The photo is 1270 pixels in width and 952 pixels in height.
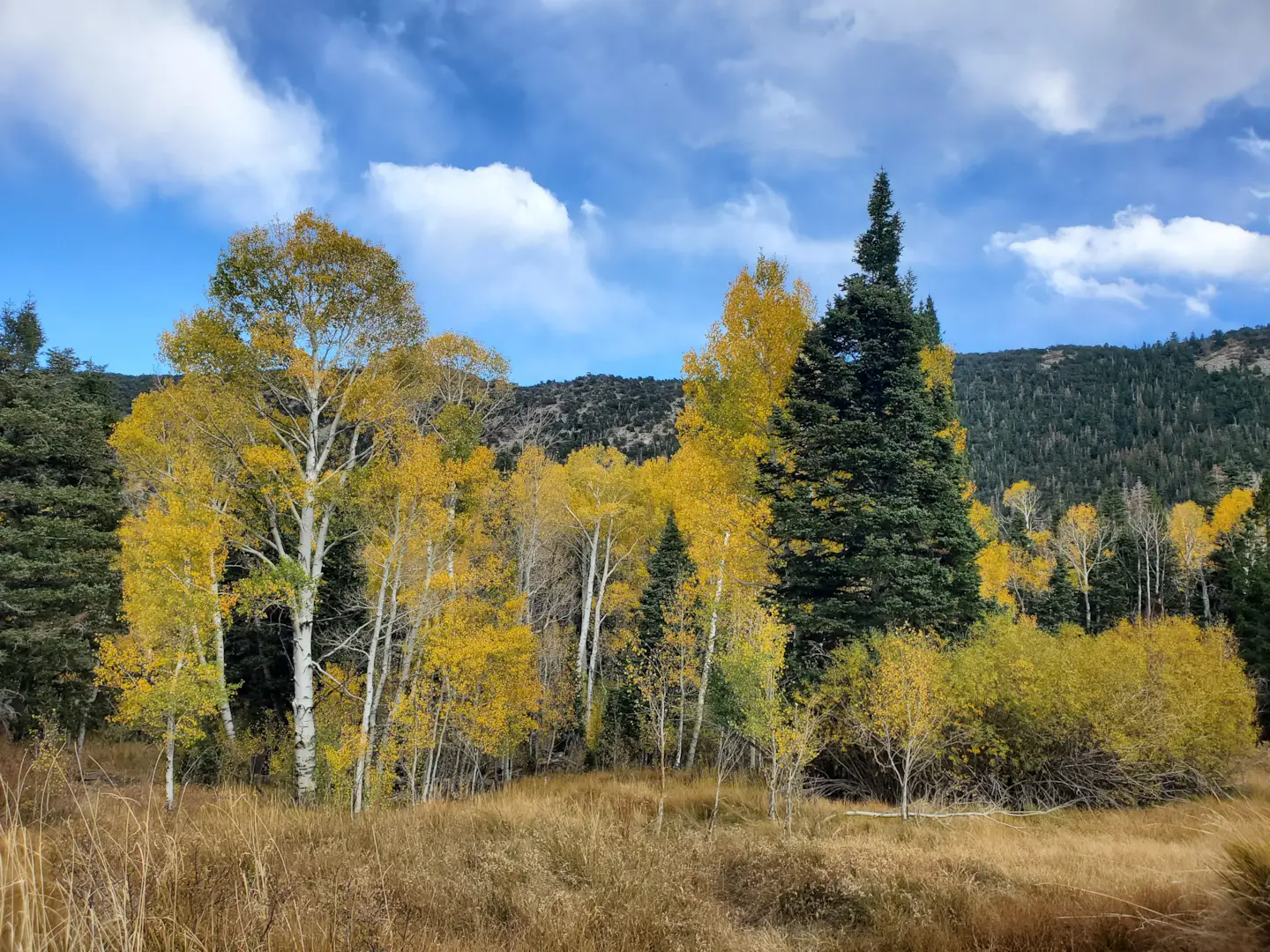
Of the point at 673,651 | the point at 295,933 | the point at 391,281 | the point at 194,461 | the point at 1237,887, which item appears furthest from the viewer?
the point at 673,651

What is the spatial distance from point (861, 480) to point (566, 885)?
38.5ft

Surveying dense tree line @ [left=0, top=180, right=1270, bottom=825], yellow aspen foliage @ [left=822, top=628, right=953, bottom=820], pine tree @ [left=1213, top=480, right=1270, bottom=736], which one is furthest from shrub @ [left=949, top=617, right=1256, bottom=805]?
pine tree @ [left=1213, top=480, right=1270, bottom=736]

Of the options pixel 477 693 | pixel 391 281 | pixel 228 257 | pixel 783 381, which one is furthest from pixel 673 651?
pixel 228 257

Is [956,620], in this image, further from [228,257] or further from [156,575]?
[156,575]

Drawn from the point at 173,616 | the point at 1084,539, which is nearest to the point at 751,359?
the point at 173,616

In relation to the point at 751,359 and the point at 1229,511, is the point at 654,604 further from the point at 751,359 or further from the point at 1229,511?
the point at 1229,511

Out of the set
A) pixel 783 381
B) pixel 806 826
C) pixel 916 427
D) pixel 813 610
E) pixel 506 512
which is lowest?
pixel 806 826

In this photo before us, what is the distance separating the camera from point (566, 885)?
5.22m

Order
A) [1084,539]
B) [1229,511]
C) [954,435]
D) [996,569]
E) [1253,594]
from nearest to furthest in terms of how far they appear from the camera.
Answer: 1. [954,435]
2. [1253,594]
3. [996,569]
4. [1229,511]
5. [1084,539]

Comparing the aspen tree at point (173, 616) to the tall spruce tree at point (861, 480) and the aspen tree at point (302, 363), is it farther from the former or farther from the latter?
the tall spruce tree at point (861, 480)

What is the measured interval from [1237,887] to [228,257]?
15214 millimetres

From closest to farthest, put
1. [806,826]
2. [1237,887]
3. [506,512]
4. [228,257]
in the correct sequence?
[1237,887]
[806,826]
[228,257]
[506,512]

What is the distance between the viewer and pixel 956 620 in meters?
15.5

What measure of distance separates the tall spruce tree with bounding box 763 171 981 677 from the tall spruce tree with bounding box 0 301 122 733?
21.6m
